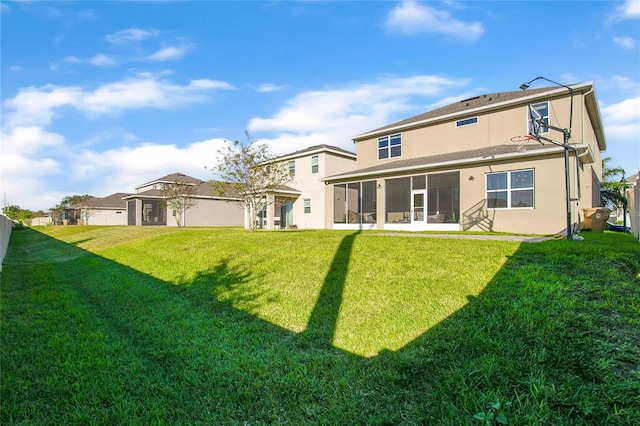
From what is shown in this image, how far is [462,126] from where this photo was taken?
17422mm

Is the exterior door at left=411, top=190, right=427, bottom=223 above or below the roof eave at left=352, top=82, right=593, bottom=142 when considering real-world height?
below

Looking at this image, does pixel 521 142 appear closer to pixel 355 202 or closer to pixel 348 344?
pixel 355 202

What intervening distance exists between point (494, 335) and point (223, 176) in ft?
49.1

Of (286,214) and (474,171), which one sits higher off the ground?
(474,171)

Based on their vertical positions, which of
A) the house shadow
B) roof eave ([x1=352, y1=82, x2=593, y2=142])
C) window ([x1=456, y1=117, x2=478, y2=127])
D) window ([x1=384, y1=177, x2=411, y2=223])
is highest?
roof eave ([x1=352, y1=82, x2=593, y2=142])

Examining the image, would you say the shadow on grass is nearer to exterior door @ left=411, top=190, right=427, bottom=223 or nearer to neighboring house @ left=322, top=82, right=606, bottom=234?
neighboring house @ left=322, top=82, right=606, bottom=234

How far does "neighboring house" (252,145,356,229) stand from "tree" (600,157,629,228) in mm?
18658

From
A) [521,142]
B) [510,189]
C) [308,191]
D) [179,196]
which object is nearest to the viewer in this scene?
[510,189]

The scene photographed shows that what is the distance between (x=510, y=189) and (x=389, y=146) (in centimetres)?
791

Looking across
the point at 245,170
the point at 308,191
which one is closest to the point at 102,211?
the point at 308,191

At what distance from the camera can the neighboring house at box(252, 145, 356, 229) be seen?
2258 cm

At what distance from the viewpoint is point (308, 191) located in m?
23.7

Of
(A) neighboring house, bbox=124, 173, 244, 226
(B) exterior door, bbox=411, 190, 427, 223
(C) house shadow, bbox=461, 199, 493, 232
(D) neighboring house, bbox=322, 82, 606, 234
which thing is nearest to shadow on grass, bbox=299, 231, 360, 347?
(D) neighboring house, bbox=322, 82, 606, 234

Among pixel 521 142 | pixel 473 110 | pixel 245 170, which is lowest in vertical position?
pixel 245 170
